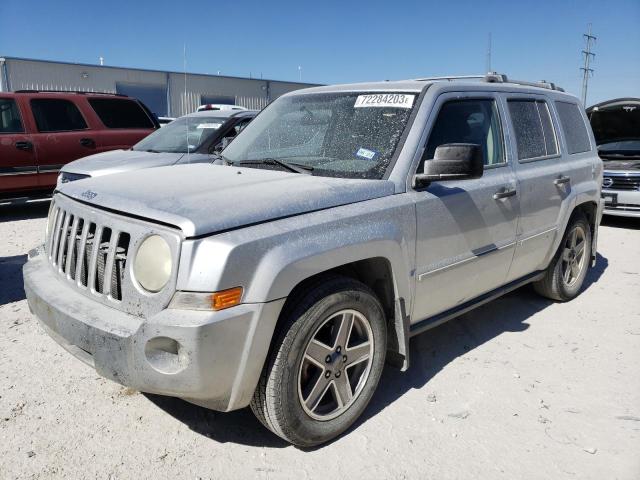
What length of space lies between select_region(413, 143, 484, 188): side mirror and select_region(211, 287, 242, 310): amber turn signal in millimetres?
1320

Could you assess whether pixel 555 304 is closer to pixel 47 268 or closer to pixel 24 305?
pixel 47 268

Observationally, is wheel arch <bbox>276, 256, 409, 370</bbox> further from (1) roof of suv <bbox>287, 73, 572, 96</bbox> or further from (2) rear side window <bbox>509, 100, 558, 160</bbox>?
(2) rear side window <bbox>509, 100, 558, 160</bbox>

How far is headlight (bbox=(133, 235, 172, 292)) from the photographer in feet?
7.52

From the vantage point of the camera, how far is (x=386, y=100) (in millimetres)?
3357

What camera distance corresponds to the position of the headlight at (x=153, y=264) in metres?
2.29

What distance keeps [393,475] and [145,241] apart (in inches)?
62.9

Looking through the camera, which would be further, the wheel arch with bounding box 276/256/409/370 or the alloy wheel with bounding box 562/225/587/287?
the alloy wheel with bounding box 562/225/587/287

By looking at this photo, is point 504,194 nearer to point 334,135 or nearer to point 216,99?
point 334,135

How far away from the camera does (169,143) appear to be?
757cm

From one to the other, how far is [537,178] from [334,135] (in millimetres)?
1676

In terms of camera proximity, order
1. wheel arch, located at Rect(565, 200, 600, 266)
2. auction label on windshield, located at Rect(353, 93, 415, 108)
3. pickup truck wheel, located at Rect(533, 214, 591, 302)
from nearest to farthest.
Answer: auction label on windshield, located at Rect(353, 93, 415, 108), pickup truck wheel, located at Rect(533, 214, 591, 302), wheel arch, located at Rect(565, 200, 600, 266)

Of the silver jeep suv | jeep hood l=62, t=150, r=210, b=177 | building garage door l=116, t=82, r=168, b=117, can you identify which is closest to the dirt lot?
the silver jeep suv

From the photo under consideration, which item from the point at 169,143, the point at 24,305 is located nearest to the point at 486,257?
the point at 24,305

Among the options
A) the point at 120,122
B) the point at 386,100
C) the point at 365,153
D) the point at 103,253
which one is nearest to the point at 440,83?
the point at 386,100
